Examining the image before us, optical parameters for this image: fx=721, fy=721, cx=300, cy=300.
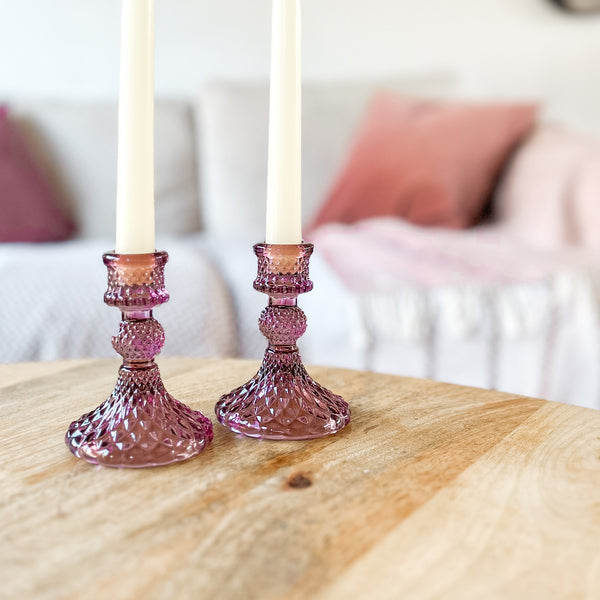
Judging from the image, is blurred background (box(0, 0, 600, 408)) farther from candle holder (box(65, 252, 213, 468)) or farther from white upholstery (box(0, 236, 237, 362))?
candle holder (box(65, 252, 213, 468))

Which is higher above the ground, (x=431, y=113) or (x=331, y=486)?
(x=431, y=113)

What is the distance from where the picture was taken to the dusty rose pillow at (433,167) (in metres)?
1.96

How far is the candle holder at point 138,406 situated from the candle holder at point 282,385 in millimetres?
40

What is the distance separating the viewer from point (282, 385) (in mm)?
535

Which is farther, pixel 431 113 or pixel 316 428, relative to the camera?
pixel 431 113

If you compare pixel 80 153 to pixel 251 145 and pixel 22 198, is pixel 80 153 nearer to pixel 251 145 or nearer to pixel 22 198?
pixel 22 198

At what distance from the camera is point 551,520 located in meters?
0.39

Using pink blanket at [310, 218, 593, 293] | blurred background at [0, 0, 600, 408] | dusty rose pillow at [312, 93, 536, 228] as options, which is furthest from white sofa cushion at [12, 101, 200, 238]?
pink blanket at [310, 218, 593, 293]

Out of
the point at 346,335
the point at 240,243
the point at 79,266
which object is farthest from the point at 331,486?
the point at 240,243

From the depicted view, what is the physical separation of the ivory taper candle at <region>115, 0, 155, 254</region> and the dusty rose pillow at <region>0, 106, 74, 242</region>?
1602 mm

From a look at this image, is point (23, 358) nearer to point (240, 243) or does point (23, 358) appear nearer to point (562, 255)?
point (240, 243)

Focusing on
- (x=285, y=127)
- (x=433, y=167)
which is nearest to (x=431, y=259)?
(x=433, y=167)

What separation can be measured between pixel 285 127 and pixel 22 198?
64.1 inches

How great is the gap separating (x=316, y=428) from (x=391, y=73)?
2.30m
